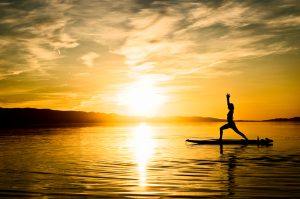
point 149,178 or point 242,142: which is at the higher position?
point 242,142

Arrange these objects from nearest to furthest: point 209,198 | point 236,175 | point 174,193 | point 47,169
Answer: point 209,198
point 174,193
point 236,175
point 47,169

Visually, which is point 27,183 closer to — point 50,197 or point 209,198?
point 50,197

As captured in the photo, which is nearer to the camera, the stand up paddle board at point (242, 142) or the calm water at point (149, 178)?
the calm water at point (149, 178)

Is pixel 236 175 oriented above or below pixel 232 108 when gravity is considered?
below

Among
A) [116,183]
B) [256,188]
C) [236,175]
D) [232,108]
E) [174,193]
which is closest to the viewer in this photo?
[174,193]

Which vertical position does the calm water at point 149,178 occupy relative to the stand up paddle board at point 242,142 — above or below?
below

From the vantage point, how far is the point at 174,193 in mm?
11586

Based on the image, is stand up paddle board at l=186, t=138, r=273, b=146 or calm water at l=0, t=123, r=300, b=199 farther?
stand up paddle board at l=186, t=138, r=273, b=146

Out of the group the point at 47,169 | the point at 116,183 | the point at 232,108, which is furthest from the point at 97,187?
the point at 232,108

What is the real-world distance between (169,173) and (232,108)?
1634 cm

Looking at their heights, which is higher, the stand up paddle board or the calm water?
the stand up paddle board

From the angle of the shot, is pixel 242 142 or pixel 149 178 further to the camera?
pixel 242 142

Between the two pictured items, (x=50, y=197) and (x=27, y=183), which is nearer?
(x=50, y=197)

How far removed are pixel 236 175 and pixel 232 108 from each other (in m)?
16.3
